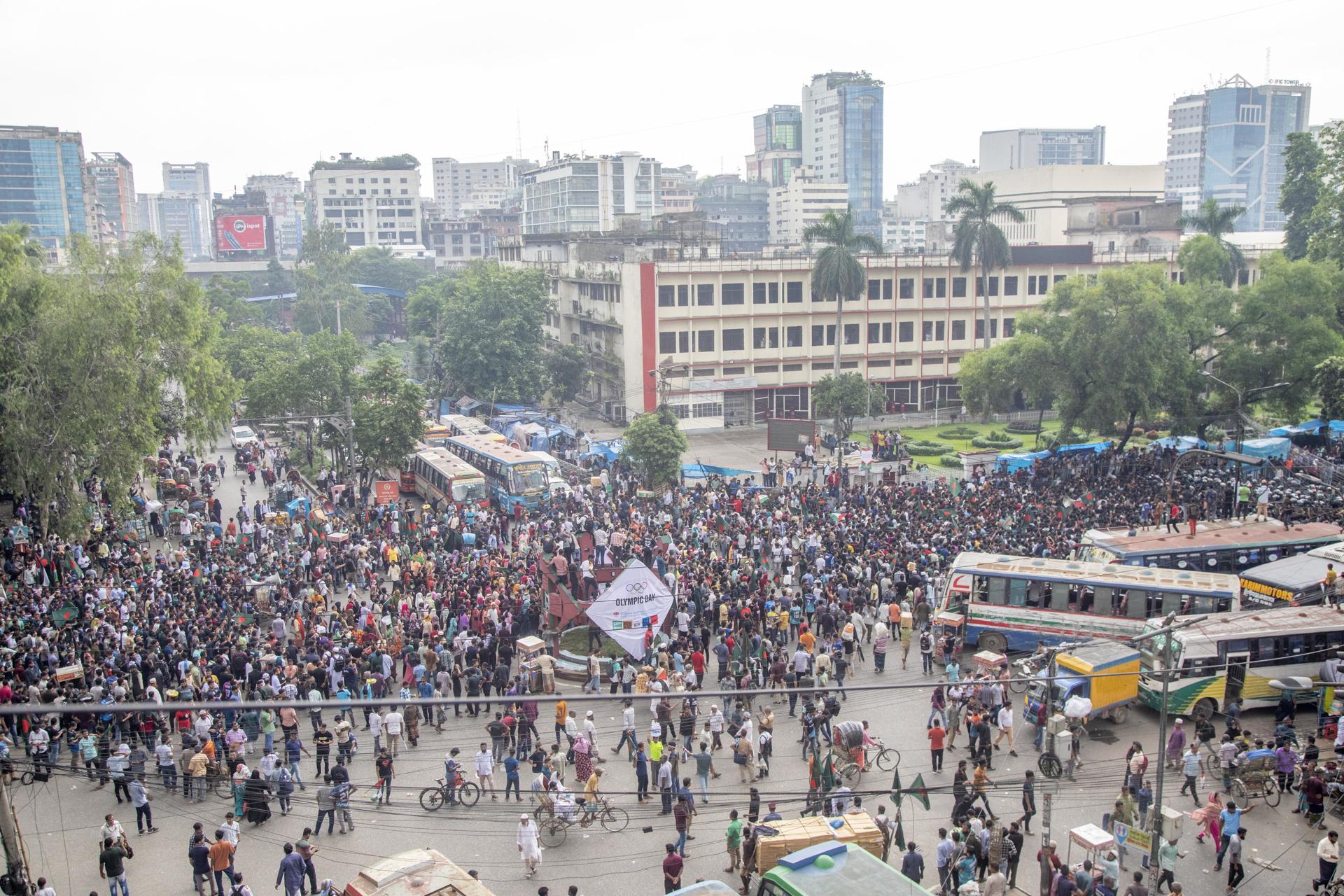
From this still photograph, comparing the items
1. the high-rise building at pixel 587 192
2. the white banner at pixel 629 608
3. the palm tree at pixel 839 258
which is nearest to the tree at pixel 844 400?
the palm tree at pixel 839 258

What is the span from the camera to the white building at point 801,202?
139 meters

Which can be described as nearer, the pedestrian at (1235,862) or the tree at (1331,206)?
the pedestrian at (1235,862)

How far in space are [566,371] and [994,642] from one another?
38.5 m

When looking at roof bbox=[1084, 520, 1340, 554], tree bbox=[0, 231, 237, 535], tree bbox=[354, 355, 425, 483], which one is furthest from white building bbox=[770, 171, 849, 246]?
tree bbox=[0, 231, 237, 535]

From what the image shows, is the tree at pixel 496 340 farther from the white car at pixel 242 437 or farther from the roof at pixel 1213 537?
the roof at pixel 1213 537

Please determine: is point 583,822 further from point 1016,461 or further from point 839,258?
point 839,258

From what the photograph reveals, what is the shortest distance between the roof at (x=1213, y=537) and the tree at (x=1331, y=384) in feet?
38.1

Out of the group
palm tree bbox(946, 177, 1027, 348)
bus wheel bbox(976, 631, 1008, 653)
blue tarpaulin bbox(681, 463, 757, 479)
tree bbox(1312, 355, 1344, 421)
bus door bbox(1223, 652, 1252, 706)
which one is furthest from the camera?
palm tree bbox(946, 177, 1027, 348)

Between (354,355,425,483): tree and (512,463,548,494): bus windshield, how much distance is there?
5844 millimetres

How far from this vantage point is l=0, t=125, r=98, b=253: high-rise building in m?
116

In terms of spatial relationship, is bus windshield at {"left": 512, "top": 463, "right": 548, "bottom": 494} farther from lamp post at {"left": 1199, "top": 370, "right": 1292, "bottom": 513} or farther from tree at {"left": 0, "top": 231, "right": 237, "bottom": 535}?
lamp post at {"left": 1199, "top": 370, "right": 1292, "bottom": 513}

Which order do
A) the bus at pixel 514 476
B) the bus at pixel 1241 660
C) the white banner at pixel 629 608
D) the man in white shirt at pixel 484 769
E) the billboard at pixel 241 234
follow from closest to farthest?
the man in white shirt at pixel 484 769 < the bus at pixel 1241 660 < the white banner at pixel 629 608 < the bus at pixel 514 476 < the billboard at pixel 241 234

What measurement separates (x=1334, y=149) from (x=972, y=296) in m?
16.3

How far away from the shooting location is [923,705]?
18.8 metres
